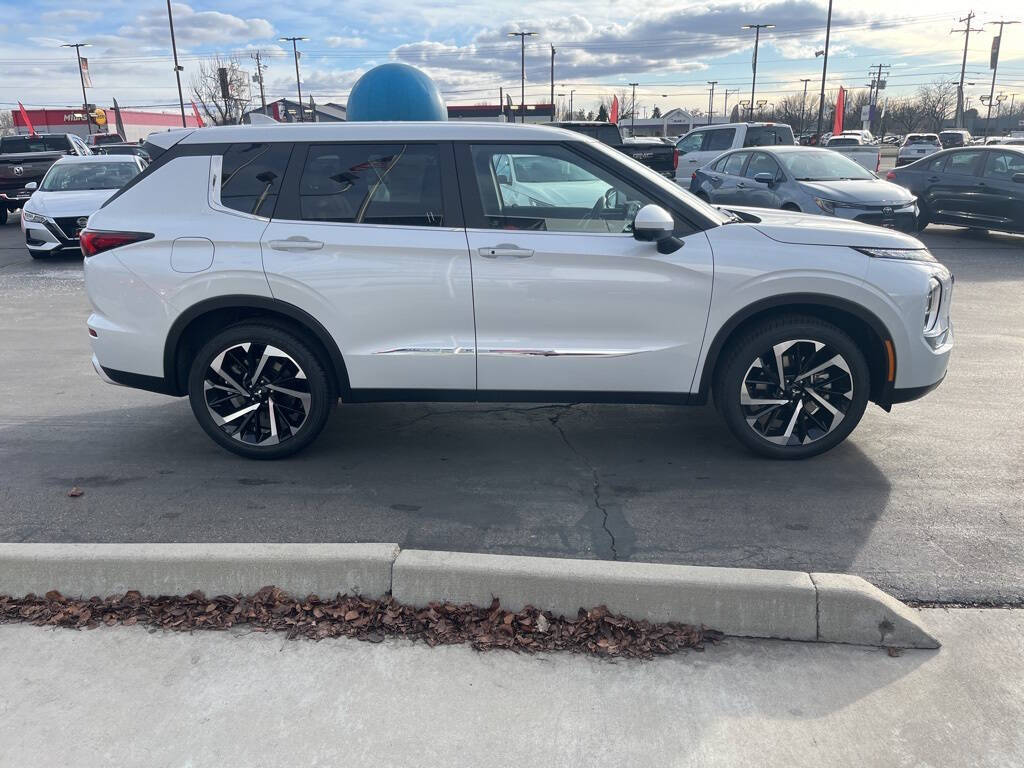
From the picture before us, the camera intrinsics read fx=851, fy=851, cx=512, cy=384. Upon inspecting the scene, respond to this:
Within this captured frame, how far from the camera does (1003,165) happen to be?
13648 mm

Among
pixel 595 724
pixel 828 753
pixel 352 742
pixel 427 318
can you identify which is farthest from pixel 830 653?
pixel 427 318

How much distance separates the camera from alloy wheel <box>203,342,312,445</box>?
4750mm

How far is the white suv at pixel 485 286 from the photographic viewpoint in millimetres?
4500

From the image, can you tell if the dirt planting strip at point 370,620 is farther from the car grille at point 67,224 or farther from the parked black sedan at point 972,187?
the parked black sedan at point 972,187

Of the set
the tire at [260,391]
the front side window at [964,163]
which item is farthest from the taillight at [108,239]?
the front side window at [964,163]

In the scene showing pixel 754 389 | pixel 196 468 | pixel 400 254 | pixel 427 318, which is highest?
pixel 400 254

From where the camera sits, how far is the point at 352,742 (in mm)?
2643

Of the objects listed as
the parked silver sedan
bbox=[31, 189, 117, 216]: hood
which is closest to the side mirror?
the parked silver sedan

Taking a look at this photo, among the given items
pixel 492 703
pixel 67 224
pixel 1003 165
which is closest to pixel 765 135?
pixel 1003 165

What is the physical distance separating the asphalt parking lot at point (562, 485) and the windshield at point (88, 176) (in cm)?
884

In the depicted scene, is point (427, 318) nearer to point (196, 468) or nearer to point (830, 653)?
point (196, 468)

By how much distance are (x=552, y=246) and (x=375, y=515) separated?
65.5 inches

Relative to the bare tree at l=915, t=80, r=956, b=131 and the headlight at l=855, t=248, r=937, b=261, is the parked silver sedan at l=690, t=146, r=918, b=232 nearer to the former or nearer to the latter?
the headlight at l=855, t=248, r=937, b=261

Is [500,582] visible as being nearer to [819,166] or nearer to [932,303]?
[932,303]
